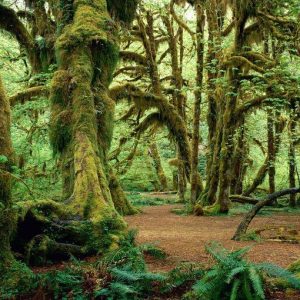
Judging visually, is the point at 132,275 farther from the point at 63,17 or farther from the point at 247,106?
the point at 247,106

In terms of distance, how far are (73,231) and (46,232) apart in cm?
41

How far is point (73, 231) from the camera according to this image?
667 centimetres

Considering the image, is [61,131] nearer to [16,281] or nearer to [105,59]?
[105,59]

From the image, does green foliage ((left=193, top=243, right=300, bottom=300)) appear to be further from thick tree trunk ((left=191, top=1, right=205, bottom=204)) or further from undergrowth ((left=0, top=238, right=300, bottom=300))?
thick tree trunk ((left=191, top=1, right=205, bottom=204))

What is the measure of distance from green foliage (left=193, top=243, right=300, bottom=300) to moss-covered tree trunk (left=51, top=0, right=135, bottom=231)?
3622 mm

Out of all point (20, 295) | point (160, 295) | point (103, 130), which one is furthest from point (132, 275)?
point (103, 130)

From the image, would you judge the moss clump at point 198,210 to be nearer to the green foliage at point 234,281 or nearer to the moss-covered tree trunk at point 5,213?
the moss-covered tree trunk at point 5,213

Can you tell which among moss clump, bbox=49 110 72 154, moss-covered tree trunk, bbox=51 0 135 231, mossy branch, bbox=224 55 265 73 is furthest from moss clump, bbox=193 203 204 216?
moss clump, bbox=49 110 72 154

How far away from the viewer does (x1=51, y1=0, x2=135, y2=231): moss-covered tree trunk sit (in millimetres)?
8297

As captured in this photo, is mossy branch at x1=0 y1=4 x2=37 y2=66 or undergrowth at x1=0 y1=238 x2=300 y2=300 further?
mossy branch at x1=0 y1=4 x2=37 y2=66

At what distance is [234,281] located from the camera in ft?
13.8

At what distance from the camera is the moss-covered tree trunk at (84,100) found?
8.30 m

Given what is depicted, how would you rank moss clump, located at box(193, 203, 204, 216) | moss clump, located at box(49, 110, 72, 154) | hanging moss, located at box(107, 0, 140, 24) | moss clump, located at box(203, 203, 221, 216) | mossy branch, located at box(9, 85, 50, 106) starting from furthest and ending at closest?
moss clump, located at box(203, 203, 221, 216), moss clump, located at box(193, 203, 204, 216), mossy branch, located at box(9, 85, 50, 106), hanging moss, located at box(107, 0, 140, 24), moss clump, located at box(49, 110, 72, 154)

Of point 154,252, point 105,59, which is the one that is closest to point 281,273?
point 154,252
